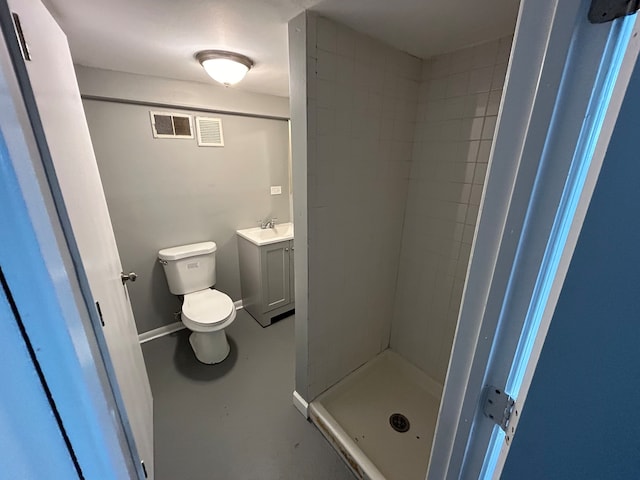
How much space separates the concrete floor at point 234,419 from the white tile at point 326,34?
202cm

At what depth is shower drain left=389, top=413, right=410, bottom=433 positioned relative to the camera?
1.55 meters

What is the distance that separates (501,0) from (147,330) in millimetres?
3007

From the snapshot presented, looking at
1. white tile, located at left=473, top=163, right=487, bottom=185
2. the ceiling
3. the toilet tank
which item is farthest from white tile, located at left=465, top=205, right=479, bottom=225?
the toilet tank

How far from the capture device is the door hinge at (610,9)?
348 mm

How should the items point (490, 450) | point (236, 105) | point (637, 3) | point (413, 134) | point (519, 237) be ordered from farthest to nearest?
point (236, 105) → point (413, 134) → point (490, 450) → point (519, 237) → point (637, 3)

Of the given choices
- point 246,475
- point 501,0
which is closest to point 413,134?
point 501,0

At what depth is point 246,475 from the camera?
1.31 m

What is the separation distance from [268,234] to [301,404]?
146 centimetres

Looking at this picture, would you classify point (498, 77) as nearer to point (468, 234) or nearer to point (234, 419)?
point (468, 234)

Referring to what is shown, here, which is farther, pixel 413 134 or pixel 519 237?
pixel 413 134

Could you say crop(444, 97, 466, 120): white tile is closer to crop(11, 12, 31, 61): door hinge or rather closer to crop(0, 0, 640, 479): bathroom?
crop(0, 0, 640, 479): bathroom

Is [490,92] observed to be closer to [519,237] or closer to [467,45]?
[467,45]

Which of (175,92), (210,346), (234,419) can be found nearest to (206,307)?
(210,346)

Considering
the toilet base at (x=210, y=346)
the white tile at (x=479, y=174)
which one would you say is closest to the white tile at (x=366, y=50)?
the white tile at (x=479, y=174)
